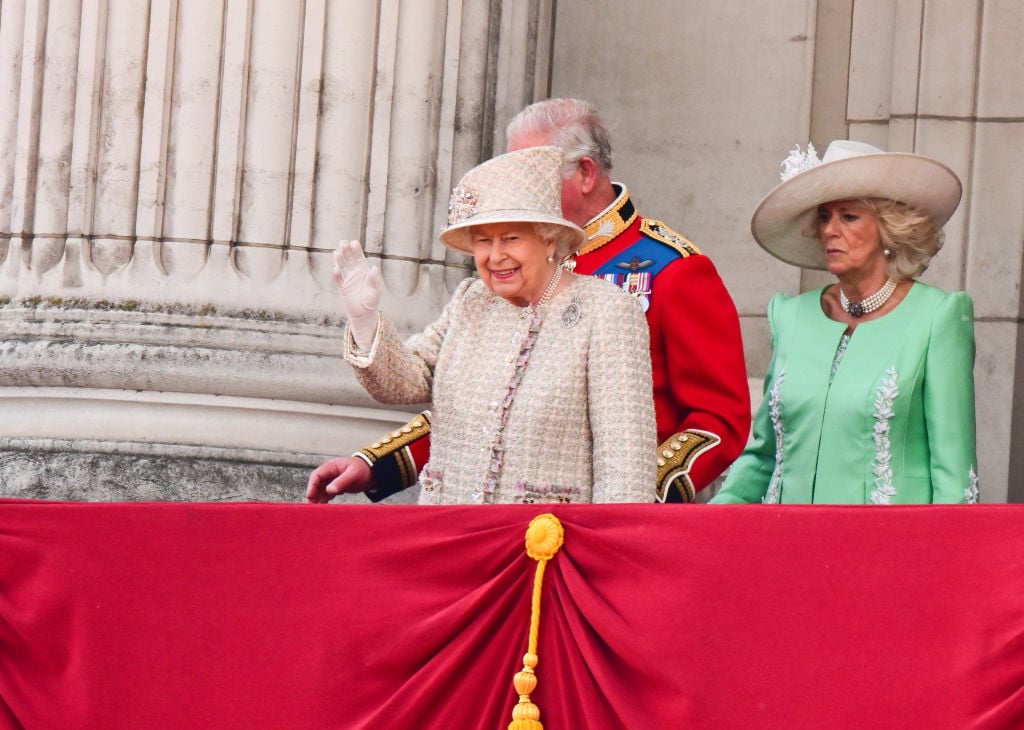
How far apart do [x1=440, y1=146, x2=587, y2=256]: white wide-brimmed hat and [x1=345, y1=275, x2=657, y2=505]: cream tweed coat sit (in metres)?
0.16

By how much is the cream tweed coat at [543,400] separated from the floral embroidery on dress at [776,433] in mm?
732

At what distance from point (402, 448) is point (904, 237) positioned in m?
1.25

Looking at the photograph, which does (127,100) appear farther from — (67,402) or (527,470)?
(527,470)

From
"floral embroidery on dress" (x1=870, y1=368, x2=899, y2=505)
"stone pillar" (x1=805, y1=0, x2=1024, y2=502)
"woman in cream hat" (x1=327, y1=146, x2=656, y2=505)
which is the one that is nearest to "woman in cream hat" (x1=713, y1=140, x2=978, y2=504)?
"floral embroidery on dress" (x1=870, y1=368, x2=899, y2=505)

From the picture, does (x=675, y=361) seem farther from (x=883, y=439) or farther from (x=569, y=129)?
(x=569, y=129)

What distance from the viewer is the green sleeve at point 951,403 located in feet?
14.1

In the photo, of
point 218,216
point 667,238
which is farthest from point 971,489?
point 218,216

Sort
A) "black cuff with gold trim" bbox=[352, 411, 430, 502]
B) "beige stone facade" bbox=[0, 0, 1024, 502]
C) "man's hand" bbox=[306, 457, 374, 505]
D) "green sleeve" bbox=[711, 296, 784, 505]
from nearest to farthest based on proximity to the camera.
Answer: "man's hand" bbox=[306, 457, 374, 505] → "black cuff with gold trim" bbox=[352, 411, 430, 502] → "green sleeve" bbox=[711, 296, 784, 505] → "beige stone facade" bbox=[0, 0, 1024, 502]

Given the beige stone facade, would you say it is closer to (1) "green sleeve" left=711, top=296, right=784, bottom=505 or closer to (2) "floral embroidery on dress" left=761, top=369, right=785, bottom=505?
(1) "green sleeve" left=711, top=296, right=784, bottom=505

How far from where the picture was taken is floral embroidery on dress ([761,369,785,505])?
4.61 metres

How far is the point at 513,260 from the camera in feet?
13.3

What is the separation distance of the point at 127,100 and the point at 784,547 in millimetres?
2670

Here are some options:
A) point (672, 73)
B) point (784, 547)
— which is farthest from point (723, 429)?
point (672, 73)

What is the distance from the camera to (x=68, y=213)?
5449 millimetres
